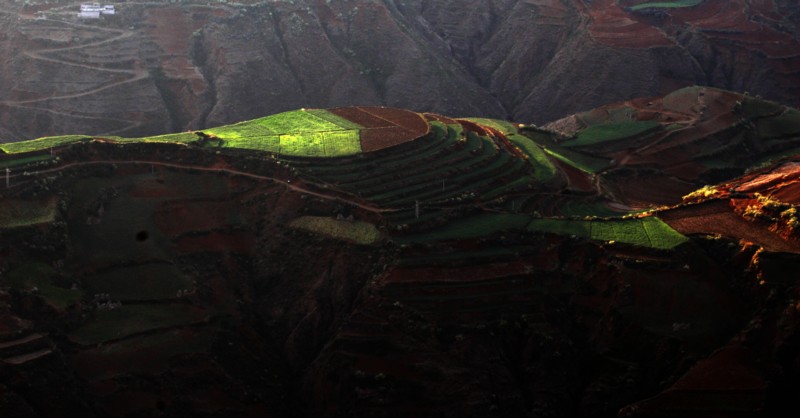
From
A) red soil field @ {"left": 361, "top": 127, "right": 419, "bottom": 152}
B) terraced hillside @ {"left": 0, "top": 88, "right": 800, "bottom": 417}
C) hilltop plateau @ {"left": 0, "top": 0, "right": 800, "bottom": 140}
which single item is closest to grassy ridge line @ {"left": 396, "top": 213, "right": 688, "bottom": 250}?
terraced hillside @ {"left": 0, "top": 88, "right": 800, "bottom": 417}

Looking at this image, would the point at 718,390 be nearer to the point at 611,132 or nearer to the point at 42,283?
the point at 42,283

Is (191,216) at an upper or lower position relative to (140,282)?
upper

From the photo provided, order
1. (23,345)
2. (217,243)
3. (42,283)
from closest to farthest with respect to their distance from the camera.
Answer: (23,345)
(42,283)
(217,243)

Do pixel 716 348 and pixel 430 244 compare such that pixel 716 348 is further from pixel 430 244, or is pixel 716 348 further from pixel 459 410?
pixel 430 244

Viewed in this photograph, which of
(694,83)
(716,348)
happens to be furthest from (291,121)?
(694,83)

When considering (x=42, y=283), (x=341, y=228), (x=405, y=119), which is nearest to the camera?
(x=42, y=283)

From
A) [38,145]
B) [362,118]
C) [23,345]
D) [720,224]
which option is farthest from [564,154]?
[23,345]

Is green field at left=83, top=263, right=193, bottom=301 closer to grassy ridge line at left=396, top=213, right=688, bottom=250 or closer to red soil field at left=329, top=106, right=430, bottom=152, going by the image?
grassy ridge line at left=396, top=213, right=688, bottom=250
